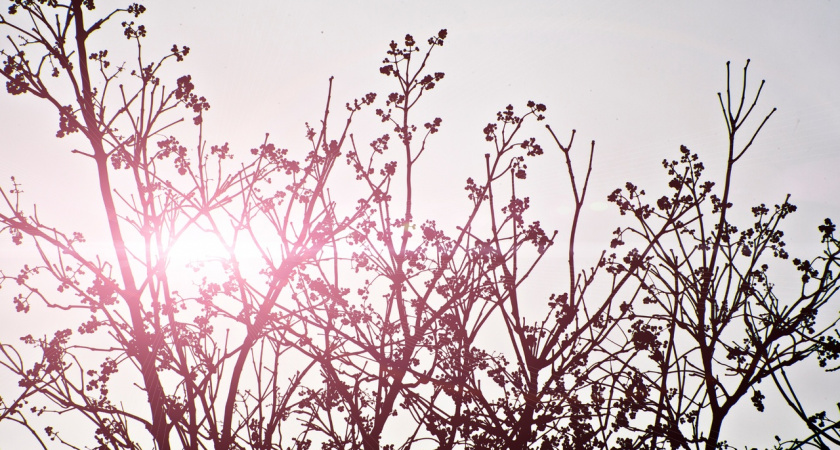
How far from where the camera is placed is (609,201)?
6.48 m

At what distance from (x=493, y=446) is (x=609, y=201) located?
3333 mm

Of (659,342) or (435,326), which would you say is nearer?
(435,326)

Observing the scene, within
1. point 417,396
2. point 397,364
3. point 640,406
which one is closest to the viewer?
point 417,396

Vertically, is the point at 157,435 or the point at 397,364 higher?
the point at 397,364

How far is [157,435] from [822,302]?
740cm

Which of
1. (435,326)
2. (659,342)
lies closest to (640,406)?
(659,342)

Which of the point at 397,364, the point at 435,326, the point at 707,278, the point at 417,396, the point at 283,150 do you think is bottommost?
the point at 417,396

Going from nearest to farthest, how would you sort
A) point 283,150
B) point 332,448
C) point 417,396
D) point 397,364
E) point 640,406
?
1. point 417,396
2. point 397,364
3. point 640,406
4. point 283,150
5. point 332,448

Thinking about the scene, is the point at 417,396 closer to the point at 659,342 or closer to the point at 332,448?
the point at 332,448

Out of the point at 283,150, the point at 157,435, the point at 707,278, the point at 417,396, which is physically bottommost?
the point at 157,435

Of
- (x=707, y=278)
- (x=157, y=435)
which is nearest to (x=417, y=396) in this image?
(x=157, y=435)

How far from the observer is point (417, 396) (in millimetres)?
4859

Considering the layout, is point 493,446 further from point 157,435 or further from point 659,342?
point 157,435

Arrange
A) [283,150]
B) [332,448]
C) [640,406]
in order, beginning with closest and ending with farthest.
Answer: [640,406], [283,150], [332,448]
